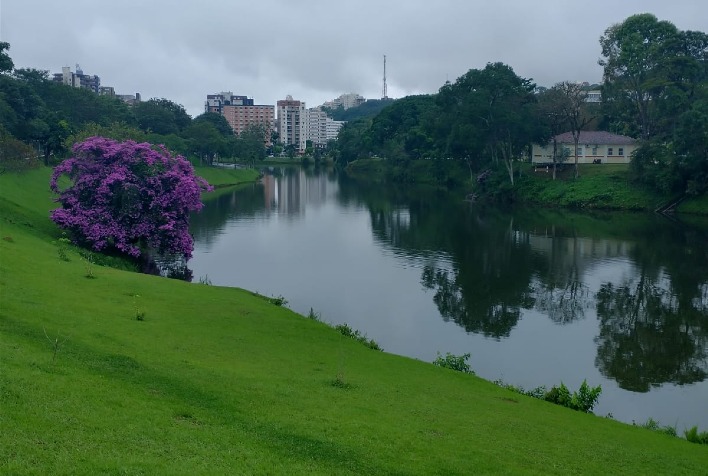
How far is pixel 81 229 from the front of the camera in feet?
115

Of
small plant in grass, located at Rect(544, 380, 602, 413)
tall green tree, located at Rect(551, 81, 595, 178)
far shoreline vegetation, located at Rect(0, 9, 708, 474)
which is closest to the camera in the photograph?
far shoreline vegetation, located at Rect(0, 9, 708, 474)

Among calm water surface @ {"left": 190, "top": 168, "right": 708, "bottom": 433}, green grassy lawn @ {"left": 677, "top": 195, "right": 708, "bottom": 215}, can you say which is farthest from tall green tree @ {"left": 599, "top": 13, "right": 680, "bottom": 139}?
calm water surface @ {"left": 190, "top": 168, "right": 708, "bottom": 433}

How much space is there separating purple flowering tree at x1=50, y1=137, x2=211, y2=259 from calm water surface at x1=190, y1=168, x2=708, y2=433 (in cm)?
363

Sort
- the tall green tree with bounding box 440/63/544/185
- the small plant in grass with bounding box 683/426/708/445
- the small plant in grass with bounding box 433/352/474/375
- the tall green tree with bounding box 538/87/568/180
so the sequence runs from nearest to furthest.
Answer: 1. the small plant in grass with bounding box 683/426/708/445
2. the small plant in grass with bounding box 433/352/474/375
3. the tall green tree with bounding box 538/87/568/180
4. the tall green tree with bounding box 440/63/544/185

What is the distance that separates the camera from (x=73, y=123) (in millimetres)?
84875

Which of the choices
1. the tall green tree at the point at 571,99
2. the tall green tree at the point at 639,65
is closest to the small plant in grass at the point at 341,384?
the tall green tree at the point at 571,99

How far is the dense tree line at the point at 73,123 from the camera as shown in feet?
191

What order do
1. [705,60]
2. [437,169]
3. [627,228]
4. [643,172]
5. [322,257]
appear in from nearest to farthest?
[322,257] → [627,228] → [643,172] → [705,60] → [437,169]

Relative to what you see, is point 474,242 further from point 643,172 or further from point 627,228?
point 643,172

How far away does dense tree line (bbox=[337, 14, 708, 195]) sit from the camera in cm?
6731

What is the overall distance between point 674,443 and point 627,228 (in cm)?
4580

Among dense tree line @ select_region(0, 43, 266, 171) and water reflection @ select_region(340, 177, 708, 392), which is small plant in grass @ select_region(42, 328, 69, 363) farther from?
dense tree line @ select_region(0, 43, 266, 171)

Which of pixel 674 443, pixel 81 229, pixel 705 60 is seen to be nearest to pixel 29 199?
pixel 81 229

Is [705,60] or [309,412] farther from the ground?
[705,60]
